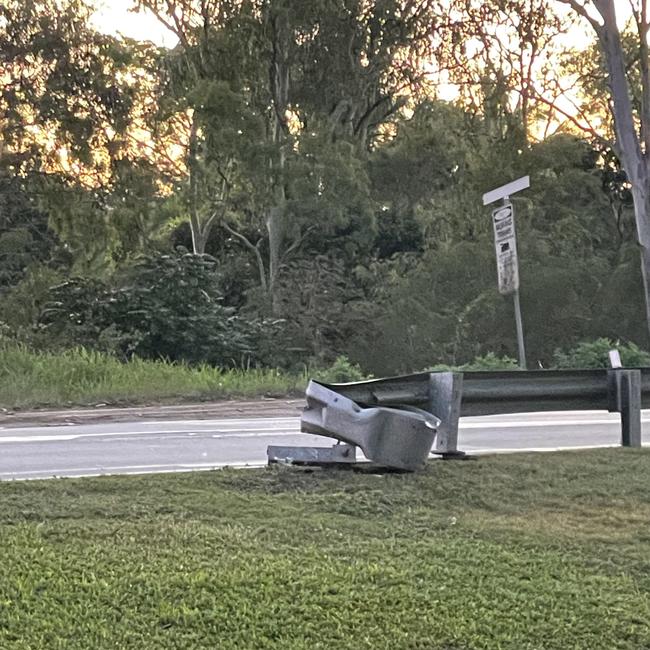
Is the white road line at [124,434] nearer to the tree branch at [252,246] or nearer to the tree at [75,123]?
the tree at [75,123]

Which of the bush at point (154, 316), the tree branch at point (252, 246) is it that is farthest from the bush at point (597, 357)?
the tree branch at point (252, 246)

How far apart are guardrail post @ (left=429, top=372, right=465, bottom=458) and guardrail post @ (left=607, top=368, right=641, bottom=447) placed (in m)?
1.52

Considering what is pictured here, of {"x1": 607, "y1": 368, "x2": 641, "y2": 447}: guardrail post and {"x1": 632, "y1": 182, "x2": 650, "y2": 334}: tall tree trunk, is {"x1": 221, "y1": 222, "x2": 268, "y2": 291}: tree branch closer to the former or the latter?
{"x1": 632, "y1": 182, "x2": 650, "y2": 334}: tall tree trunk

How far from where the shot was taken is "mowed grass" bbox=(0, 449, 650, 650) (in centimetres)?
336

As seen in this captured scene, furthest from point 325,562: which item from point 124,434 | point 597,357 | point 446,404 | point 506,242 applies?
point 597,357

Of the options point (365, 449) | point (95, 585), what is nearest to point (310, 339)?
point (365, 449)

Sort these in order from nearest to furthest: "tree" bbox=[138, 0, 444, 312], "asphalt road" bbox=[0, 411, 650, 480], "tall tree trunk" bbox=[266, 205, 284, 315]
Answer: "asphalt road" bbox=[0, 411, 650, 480] → "tree" bbox=[138, 0, 444, 312] → "tall tree trunk" bbox=[266, 205, 284, 315]

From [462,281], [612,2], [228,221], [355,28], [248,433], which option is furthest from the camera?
[228,221]

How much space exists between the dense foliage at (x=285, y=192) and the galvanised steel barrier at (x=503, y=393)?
9.58m

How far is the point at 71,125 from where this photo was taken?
20.0m

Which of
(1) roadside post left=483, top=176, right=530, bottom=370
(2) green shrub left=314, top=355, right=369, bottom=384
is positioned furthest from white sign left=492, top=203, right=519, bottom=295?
(2) green shrub left=314, top=355, right=369, bottom=384

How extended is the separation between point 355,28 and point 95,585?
872 inches

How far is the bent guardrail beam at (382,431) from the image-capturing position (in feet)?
19.0

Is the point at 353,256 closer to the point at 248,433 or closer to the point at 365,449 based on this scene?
the point at 248,433
